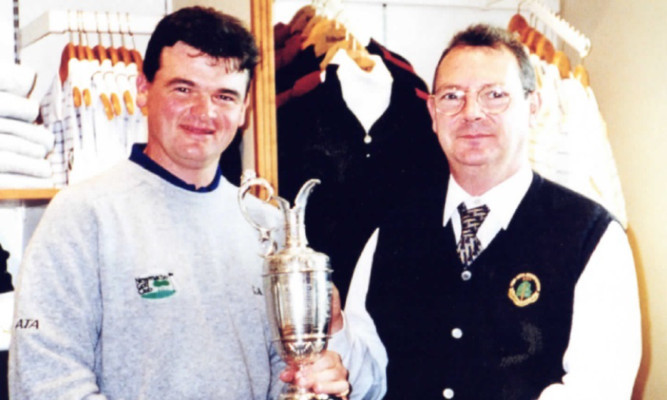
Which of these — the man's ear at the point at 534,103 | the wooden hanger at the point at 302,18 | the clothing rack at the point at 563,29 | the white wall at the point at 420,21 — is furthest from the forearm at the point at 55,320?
the clothing rack at the point at 563,29

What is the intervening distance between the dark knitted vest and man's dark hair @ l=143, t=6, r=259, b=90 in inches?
24.1

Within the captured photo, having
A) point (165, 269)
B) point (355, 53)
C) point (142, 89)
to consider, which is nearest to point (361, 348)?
point (165, 269)

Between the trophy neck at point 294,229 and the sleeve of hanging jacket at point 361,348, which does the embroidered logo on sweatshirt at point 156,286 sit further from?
the sleeve of hanging jacket at point 361,348

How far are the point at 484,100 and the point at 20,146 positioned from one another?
1.26m

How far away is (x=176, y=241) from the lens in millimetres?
1567

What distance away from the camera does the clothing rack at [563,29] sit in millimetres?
2623

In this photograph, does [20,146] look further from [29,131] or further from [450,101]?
[450,101]

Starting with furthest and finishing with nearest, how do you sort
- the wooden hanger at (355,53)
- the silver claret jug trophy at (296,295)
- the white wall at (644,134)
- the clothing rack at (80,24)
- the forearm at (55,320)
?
1. the white wall at (644,134)
2. the wooden hanger at (355,53)
3. the clothing rack at (80,24)
4. the silver claret jug trophy at (296,295)
5. the forearm at (55,320)

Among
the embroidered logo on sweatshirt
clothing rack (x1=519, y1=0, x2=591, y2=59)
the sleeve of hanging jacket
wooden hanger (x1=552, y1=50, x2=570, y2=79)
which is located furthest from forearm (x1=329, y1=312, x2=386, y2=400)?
clothing rack (x1=519, y1=0, x2=591, y2=59)

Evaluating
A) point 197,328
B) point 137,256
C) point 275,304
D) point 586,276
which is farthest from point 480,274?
point 137,256

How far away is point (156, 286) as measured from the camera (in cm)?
150

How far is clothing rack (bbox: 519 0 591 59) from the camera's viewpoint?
2.62 metres

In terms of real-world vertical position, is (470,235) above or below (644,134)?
below

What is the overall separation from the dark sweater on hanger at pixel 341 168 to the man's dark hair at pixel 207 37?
2.04 feet
